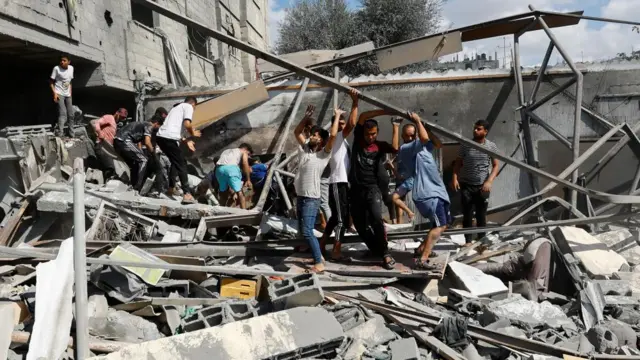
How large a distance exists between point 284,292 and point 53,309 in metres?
1.60

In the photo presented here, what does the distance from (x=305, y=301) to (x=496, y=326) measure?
155 centimetres

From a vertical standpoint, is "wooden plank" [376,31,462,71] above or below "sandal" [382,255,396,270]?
above

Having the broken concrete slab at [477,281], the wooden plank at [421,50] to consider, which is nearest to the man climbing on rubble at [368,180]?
the broken concrete slab at [477,281]

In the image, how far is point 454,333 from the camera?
11.5 ft

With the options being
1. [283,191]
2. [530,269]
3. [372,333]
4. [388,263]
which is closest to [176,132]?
[283,191]

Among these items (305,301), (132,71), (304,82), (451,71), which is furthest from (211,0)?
(305,301)

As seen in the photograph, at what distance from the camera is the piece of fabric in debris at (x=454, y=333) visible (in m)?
3.49

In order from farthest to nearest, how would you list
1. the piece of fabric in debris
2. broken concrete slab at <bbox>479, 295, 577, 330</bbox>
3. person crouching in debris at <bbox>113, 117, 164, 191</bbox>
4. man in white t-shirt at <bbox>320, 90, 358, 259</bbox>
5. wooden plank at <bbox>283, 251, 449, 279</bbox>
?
person crouching in debris at <bbox>113, 117, 164, 191</bbox> → man in white t-shirt at <bbox>320, 90, 358, 259</bbox> → wooden plank at <bbox>283, 251, 449, 279</bbox> → broken concrete slab at <bbox>479, 295, 577, 330</bbox> → the piece of fabric in debris

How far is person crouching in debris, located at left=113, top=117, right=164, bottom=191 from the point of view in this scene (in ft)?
23.2

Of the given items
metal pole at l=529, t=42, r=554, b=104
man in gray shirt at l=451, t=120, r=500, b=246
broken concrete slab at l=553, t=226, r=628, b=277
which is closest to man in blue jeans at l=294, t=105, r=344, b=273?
man in gray shirt at l=451, t=120, r=500, b=246

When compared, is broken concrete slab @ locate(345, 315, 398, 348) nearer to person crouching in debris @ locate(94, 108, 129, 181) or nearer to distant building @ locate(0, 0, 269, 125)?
person crouching in debris @ locate(94, 108, 129, 181)

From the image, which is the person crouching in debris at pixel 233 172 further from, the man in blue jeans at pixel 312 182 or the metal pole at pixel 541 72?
the metal pole at pixel 541 72

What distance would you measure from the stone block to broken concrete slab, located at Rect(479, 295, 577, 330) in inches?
35.6

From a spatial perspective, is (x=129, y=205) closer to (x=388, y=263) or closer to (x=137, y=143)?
(x=137, y=143)
